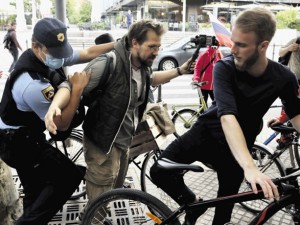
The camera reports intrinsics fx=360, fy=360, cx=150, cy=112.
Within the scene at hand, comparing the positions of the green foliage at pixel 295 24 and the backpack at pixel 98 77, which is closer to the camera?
the backpack at pixel 98 77

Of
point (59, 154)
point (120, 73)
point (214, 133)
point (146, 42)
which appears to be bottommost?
point (59, 154)

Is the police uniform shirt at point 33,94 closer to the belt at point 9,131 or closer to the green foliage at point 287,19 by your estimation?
the belt at point 9,131

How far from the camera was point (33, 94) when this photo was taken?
7.29 feet

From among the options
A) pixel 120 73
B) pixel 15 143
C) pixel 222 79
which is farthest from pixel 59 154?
pixel 222 79

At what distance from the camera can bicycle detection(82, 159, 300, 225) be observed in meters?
2.01

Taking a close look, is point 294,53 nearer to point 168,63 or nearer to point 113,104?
point 113,104

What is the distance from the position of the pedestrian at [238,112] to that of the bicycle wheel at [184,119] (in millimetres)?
3534

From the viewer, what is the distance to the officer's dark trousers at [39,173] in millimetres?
2447

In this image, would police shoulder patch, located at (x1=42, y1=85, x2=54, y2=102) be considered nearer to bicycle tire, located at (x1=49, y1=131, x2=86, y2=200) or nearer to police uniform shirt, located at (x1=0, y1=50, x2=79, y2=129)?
police uniform shirt, located at (x1=0, y1=50, x2=79, y2=129)

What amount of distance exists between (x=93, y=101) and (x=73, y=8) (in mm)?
88402

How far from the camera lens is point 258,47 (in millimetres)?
2062

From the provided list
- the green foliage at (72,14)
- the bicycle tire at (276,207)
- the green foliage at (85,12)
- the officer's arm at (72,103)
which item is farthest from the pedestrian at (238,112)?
the green foliage at (72,14)

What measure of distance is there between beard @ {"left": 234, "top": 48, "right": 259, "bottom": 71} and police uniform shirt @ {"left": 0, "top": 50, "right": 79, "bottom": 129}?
116 centimetres

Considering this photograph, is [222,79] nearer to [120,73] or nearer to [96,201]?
[120,73]
